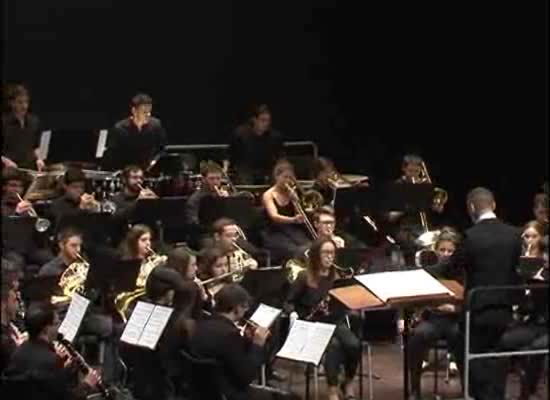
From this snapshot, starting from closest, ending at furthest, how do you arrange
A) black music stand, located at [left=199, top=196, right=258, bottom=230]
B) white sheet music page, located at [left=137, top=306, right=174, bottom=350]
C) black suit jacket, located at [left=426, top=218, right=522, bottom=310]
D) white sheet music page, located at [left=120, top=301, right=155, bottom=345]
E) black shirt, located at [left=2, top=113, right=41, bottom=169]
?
1. white sheet music page, located at [left=137, top=306, right=174, bottom=350]
2. white sheet music page, located at [left=120, top=301, right=155, bottom=345]
3. black suit jacket, located at [left=426, top=218, right=522, bottom=310]
4. black music stand, located at [left=199, top=196, right=258, bottom=230]
5. black shirt, located at [left=2, top=113, right=41, bottom=169]

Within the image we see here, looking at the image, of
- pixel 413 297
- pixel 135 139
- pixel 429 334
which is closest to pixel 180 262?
pixel 413 297

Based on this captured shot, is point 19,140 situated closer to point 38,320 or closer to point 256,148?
point 256,148

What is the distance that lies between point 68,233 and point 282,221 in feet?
7.46

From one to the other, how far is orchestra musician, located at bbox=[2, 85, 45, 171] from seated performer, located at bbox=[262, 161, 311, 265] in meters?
2.16

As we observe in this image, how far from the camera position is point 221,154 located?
46.3 ft

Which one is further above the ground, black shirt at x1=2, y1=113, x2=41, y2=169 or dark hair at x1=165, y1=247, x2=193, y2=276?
black shirt at x1=2, y1=113, x2=41, y2=169

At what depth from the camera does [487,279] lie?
28.4ft

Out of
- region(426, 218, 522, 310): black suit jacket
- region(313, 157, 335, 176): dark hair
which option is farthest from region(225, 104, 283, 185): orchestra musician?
region(426, 218, 522, 310): black suit jacket

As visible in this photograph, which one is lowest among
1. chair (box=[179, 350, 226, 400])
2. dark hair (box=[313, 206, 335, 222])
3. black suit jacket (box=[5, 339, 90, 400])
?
chair (box=[179, 350, 226, 400])

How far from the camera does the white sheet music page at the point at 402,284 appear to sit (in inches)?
325

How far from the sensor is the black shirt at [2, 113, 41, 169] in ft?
38.8

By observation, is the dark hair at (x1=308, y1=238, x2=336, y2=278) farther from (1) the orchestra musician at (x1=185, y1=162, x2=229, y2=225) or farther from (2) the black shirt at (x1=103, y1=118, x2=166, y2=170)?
(2) the black shirt at (x1=103, y1=118, x2=166, y2=170)

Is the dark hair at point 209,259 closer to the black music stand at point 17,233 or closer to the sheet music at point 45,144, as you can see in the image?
the black music stand at point 17,233

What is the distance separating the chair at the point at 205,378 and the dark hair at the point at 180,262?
3.29ft
